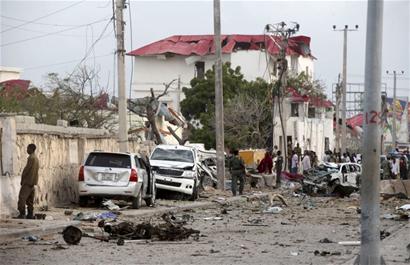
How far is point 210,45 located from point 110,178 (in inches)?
2459

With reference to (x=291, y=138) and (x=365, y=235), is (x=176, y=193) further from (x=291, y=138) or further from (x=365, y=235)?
(x=291, y=138)

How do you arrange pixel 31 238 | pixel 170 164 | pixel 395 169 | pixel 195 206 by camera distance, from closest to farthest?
pixel 31 238
pixel 195 206
pixel 170 164
pixel 395 169

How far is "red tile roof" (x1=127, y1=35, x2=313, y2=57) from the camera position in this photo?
82750 millimetres

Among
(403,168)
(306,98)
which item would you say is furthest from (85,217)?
(306,98)

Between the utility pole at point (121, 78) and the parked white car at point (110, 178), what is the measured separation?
3999mm

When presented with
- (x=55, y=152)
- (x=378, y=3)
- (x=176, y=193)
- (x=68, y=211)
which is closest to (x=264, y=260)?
(x=378, y=3)

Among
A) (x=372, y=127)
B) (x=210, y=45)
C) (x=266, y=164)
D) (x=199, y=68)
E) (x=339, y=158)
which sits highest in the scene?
(x=210, y=45)

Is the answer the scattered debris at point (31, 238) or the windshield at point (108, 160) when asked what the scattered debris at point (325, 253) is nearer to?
the scattered debris at point (31, 238)

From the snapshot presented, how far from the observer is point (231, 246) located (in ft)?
48.7

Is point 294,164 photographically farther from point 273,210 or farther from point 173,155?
point 273,210

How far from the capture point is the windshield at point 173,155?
95.3 ft

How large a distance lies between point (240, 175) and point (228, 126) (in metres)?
30.4

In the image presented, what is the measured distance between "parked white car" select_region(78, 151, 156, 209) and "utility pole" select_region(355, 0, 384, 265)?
13338 mm

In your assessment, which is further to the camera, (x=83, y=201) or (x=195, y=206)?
(x=195, y=206)
